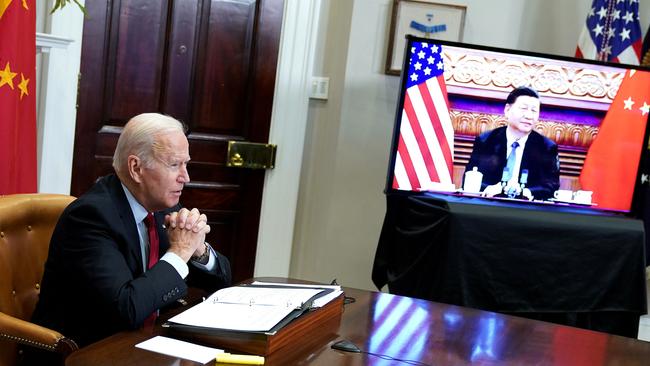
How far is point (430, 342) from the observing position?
1936 mm

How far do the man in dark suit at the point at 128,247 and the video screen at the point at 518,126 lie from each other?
1.45 m

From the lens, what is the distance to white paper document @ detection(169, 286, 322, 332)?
174 centimetres

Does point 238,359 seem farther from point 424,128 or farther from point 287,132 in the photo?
point 287,132

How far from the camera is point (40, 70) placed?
11.6 ft

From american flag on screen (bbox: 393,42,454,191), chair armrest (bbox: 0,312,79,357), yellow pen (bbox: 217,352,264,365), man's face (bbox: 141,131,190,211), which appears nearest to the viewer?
yellow pen (bbox: 217,352,264,365)

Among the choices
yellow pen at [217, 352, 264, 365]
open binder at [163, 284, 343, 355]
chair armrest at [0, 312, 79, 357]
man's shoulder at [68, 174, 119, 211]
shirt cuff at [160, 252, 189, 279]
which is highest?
man's shoulder at [68, 174, 119, 211]

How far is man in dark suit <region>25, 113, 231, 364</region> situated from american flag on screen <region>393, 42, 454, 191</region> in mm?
1394

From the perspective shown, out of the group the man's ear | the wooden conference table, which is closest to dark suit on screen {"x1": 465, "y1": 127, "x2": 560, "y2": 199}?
the wooden conference table

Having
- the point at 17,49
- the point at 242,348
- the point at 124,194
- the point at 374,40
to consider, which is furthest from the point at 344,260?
the point at 242,348

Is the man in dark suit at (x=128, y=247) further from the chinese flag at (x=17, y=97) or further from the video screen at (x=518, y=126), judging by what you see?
the video screen at (x=518, y=126)

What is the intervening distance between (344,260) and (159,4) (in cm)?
149

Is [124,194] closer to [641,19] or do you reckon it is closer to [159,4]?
[159,4]

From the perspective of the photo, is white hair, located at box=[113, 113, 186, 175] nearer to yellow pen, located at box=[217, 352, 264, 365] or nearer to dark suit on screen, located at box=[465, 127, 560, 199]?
yellow pen, located at box=[217, 352, 264, 365]

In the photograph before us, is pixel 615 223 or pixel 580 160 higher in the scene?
pixel 580 160
